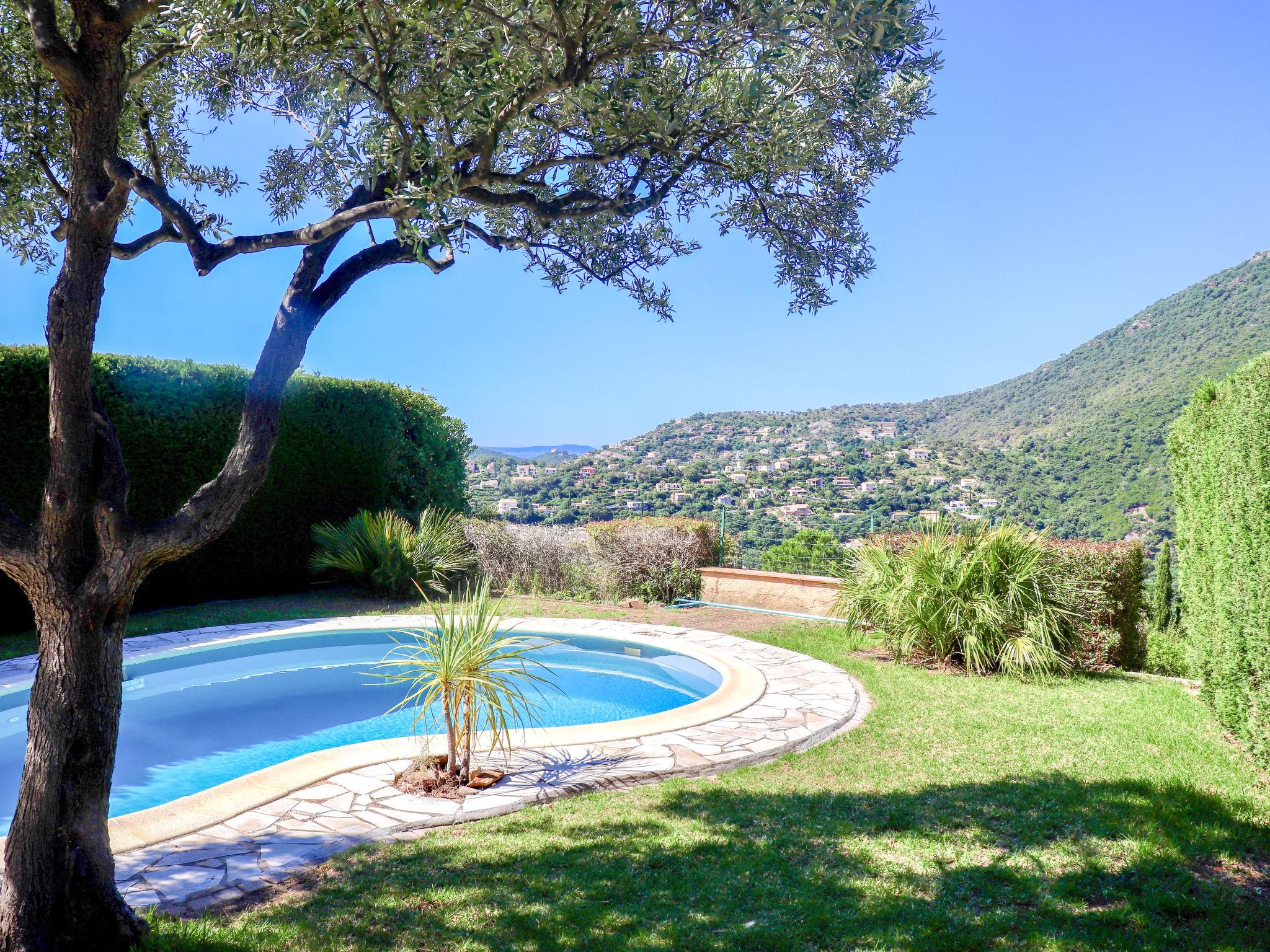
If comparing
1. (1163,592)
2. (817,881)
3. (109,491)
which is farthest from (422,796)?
(1163,592)

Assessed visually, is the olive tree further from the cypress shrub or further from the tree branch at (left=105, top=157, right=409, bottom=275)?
the cypress shrub

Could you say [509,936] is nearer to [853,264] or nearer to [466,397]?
[853,264]

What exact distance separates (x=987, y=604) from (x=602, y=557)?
20.3 feet

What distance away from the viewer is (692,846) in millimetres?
3654

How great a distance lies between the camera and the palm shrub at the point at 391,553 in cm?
1128

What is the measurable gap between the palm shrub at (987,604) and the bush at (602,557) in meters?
4.38

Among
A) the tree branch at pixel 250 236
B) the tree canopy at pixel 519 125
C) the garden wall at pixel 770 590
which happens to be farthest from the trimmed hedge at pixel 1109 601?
the tree branch at pixel 250 236

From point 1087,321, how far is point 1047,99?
16640mm

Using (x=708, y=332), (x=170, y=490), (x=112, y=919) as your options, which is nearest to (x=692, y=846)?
(x=112, y=919)

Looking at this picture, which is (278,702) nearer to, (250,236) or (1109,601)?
(250,236)

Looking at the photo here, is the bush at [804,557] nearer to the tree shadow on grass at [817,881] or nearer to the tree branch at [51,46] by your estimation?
the tree shadow on grass at [817,881]

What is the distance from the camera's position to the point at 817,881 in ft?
10.7

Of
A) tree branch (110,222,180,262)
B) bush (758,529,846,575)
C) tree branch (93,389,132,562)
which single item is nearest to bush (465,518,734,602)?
bush (758,529,846,575)

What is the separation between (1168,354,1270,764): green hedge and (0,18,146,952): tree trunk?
583 cm
